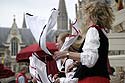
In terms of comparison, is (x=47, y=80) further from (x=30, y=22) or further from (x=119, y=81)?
(x=119, y=81)

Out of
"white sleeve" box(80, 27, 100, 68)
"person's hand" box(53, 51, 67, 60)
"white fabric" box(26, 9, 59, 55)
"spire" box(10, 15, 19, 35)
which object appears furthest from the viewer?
"spire" box(10, 15, 19, 35)

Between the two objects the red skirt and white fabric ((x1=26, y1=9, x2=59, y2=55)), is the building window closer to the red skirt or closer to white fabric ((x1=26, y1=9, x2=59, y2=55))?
white fabric ((x1=26, y1=9, x2=59, y2=55))

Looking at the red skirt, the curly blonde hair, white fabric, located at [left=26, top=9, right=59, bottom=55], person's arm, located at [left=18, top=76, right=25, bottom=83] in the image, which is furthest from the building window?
the red skirt

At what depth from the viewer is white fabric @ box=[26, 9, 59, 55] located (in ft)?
13.4

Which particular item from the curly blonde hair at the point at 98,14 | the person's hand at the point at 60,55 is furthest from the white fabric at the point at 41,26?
the curly blonde hair at the point at 98,14

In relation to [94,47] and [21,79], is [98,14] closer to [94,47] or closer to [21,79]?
[94,47]

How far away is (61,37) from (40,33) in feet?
2.50

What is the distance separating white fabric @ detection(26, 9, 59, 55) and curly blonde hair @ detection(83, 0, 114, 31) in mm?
510

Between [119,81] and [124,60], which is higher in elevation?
[124,60]

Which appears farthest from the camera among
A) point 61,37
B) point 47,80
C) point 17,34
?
point 17,34

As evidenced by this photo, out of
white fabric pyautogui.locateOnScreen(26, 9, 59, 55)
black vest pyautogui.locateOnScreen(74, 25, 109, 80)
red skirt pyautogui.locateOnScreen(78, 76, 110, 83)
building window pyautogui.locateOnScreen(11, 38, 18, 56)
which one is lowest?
building window pyautogui.locateOnScreen(11, 38, 18, 56)

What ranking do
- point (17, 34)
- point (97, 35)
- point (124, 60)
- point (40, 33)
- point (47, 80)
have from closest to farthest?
point (97, 35)
point (40, 33)
point (47, 80)
point (124, 60)
point (17, 34)

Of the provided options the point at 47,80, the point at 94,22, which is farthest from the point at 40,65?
the point at 94,22

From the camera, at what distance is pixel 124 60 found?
293 inches
